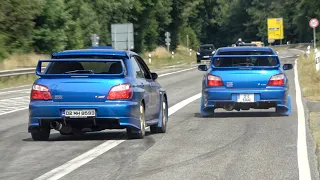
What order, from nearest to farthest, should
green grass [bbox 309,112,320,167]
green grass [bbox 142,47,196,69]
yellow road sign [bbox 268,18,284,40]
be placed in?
1. green grass [bbox 309,112,320,167]
2. green grass [bbox 142,47,196,69]
3. yellow road sign [bbox 268,18,284,40]

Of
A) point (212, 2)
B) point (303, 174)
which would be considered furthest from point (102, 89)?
point (212, 2)

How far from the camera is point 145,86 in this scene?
1380 cm

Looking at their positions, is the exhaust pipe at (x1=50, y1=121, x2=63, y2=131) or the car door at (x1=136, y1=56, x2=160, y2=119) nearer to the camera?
the exhaust pipe at (x1=50, y1=121, x2=63, y2=131)

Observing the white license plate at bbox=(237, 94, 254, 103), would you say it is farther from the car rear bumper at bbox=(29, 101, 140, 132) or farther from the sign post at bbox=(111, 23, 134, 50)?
the sign post at bbox=(111, 23, 134, 50)

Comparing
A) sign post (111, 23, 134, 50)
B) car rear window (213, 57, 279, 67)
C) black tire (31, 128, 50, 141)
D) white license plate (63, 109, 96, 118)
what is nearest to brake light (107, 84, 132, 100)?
white license plate (63, 109, 96, 118)

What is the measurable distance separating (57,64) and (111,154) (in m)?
2.70

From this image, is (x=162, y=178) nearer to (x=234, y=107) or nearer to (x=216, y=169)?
(x=216, y=169)

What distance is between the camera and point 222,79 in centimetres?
1753

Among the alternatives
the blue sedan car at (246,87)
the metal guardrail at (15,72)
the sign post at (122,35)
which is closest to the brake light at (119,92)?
the blue sedan car at (246,87)

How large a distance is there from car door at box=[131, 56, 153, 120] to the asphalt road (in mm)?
422

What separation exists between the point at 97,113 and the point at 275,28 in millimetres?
88632

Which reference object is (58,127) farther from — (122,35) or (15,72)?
(122,35)

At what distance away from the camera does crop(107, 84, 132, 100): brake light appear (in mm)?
12787

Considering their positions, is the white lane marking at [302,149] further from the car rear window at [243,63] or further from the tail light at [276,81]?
the car rear window at [243,63]
